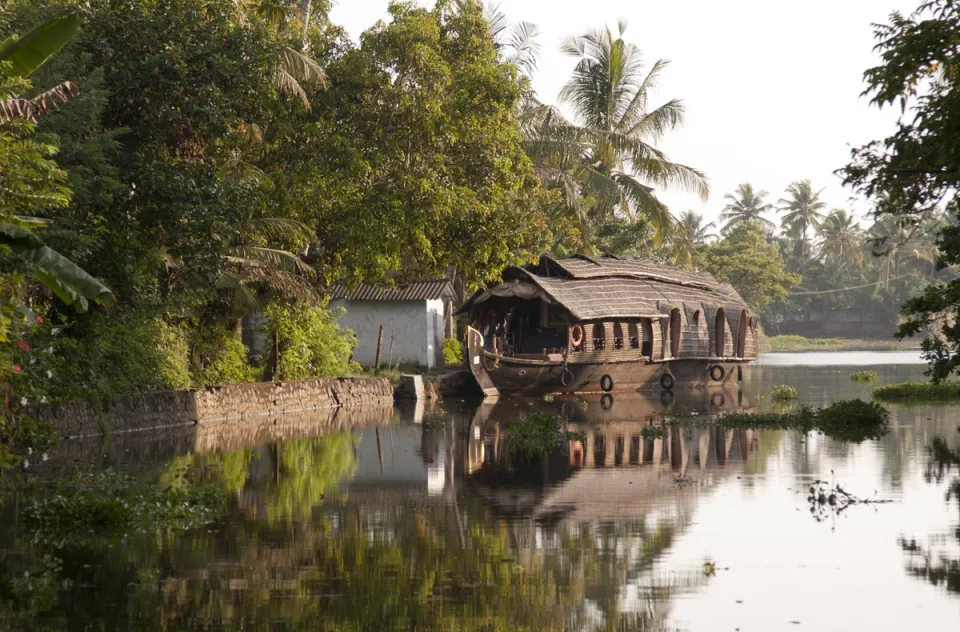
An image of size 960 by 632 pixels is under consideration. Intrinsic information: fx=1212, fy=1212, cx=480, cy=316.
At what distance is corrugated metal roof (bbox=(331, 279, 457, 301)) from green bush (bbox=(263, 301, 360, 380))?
6.91 meters

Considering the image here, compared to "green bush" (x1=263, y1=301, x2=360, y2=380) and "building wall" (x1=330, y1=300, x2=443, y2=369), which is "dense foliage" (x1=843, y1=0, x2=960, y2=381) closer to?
"green bush" (x1=263, y1=301, x2=360, y2=380)

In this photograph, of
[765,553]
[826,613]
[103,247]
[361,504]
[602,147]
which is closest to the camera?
[826,613]

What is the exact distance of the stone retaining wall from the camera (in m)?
19.4

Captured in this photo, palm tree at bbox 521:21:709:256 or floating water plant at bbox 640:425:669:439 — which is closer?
floating water plant at bbox 640:425:669:439

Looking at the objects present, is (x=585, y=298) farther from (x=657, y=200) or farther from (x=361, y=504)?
(x=361, y=504)

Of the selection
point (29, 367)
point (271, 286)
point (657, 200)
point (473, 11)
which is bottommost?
point (29, 367)

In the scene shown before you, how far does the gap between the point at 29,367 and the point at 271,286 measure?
1070 cm

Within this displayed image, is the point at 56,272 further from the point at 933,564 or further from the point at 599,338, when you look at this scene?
the point at 599,338

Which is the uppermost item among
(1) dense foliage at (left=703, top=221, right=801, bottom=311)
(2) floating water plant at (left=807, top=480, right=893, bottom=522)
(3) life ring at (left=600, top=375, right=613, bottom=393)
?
(1) dense foliage at (left=703, top=221, right=801, bottom=311)

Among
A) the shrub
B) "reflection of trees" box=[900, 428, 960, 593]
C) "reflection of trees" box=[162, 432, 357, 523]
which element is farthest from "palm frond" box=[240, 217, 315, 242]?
"reflection of trees" box=[900, 428, 960, 593]

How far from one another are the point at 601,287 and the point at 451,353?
24.5ft

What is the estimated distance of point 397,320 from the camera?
37812 millimetres

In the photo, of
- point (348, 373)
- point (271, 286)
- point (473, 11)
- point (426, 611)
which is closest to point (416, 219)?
point (271, 286)

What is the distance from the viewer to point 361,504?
12312mm
